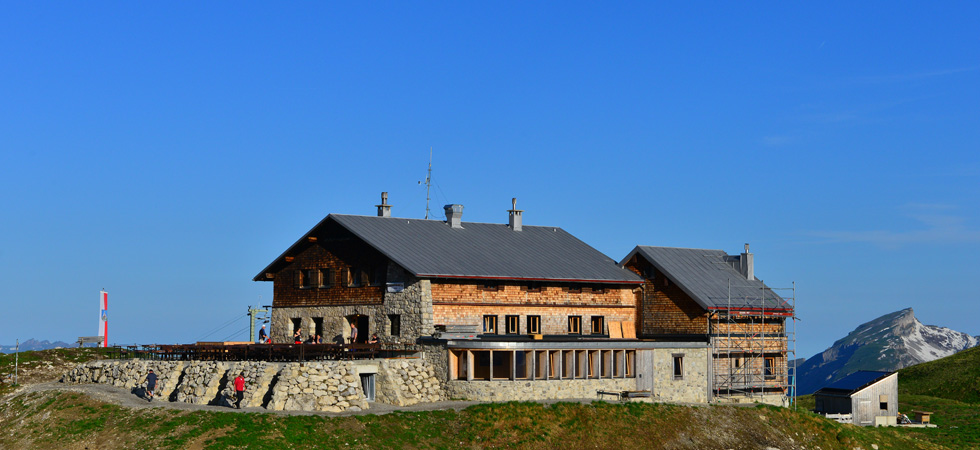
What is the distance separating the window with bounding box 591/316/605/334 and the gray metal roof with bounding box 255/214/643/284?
2.24 meters

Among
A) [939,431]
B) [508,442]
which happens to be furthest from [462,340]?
[939,431]

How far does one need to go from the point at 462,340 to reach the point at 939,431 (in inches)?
1197

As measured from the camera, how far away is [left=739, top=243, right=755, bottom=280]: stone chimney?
205ft

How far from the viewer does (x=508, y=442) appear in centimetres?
4175

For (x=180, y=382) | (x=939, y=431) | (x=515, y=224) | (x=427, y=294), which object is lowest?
(x=939, y=431)

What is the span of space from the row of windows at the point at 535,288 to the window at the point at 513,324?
5.31 feet

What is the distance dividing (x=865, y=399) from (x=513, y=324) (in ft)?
76.9

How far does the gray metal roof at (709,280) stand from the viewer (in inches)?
2277

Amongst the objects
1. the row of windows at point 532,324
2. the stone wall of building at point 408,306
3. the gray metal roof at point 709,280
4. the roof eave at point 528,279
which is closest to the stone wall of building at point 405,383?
the stone wall of building at point 408,306

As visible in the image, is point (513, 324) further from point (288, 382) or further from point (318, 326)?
point (288, 382)

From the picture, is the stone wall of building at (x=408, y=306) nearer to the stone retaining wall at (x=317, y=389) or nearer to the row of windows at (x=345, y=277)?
the row of windows at (x=345, y=277)

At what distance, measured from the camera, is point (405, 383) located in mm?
47250

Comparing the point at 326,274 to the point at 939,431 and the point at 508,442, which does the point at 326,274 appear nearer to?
the point at 508,442

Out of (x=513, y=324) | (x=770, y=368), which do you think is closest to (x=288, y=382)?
(x=513, y=324)
